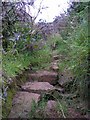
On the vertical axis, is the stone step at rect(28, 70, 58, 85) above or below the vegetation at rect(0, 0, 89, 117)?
below

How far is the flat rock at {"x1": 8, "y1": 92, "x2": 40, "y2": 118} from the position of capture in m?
2.06

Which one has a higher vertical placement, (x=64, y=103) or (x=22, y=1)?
(x=22, y=1)

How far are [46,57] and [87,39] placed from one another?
251 cm

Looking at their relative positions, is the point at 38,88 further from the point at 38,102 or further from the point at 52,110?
the point at 52,110

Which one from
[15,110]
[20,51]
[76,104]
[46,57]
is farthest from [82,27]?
[46,57]

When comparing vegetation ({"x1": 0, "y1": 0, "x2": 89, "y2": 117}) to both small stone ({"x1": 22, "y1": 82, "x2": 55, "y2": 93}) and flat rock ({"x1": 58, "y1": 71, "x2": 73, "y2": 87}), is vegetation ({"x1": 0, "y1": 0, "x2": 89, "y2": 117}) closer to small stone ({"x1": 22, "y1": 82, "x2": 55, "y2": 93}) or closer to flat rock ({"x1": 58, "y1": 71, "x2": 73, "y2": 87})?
flat rock ({"x1": 58, "y1": 71, "x2": 73, "y2": 87})

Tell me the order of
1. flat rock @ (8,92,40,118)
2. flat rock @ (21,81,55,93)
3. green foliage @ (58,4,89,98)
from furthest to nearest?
flat rock @ (21,81,55,93)
green foliage @ (58,4,89,98)
flat rock @ (8,92,40,118)

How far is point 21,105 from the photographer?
Answer: 226 cm

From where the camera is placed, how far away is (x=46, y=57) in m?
4.85

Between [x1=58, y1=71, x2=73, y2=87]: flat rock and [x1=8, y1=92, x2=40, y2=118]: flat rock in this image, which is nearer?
[x1=8, y1=92, x2=40, y2=118]: flat rock

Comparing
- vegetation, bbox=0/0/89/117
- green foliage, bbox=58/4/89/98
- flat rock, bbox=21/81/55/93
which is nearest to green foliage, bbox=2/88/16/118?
vegetation, bbox=0/0/89/117

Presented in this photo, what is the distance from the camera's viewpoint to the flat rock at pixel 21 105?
2062mm

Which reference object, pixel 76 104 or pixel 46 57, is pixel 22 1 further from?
pixel 76 104

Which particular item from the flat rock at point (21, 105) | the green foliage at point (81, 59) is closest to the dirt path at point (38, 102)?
the flat rock at point (21, 105)
